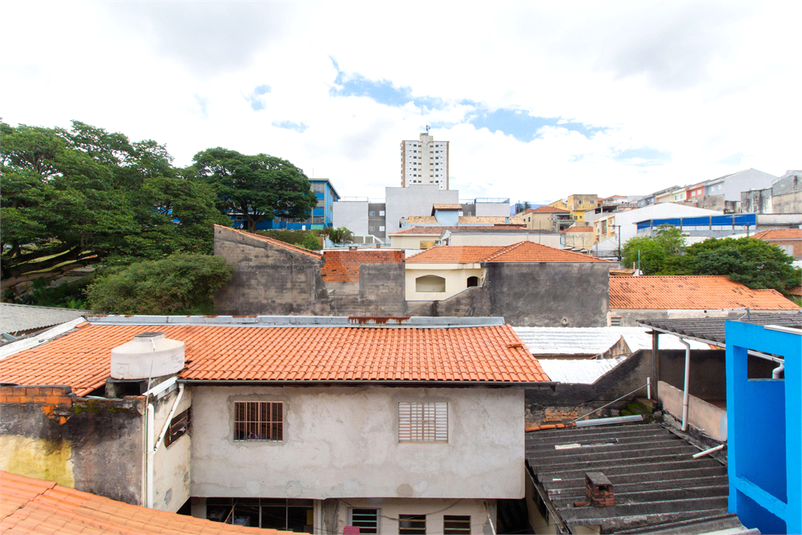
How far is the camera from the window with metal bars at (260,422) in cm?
659

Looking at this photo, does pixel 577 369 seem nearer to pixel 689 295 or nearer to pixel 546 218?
pixel 689 295

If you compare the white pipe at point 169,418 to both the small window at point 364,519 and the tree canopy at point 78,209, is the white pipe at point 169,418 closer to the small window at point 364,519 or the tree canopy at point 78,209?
the small window at point 364,519

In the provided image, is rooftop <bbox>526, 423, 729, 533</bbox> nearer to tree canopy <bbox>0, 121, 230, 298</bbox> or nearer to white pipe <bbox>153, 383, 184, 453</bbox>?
white pipe <bbox>153, 383, 184, 453</bbox>

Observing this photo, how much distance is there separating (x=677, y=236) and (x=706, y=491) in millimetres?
35945

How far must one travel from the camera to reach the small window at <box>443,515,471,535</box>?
6.83 m

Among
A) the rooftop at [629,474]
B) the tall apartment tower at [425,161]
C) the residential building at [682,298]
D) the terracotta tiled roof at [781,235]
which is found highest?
the tall apartment tower at [425,161]

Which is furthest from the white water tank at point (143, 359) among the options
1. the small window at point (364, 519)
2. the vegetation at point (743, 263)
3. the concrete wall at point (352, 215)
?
the concrete wall at point (352, 215)

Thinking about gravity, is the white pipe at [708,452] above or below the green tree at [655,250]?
below

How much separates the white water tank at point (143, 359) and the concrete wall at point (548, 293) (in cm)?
1501

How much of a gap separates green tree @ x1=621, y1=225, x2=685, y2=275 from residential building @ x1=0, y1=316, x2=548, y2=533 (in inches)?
1222

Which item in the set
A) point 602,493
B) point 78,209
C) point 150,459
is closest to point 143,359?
point 150,459

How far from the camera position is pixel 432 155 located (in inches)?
4139

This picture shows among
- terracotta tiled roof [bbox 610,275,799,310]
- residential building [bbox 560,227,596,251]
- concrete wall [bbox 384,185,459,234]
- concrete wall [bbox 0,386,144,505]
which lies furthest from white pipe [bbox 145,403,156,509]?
residential building [bbox 560,227,596,251]

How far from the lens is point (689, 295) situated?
22547mm
